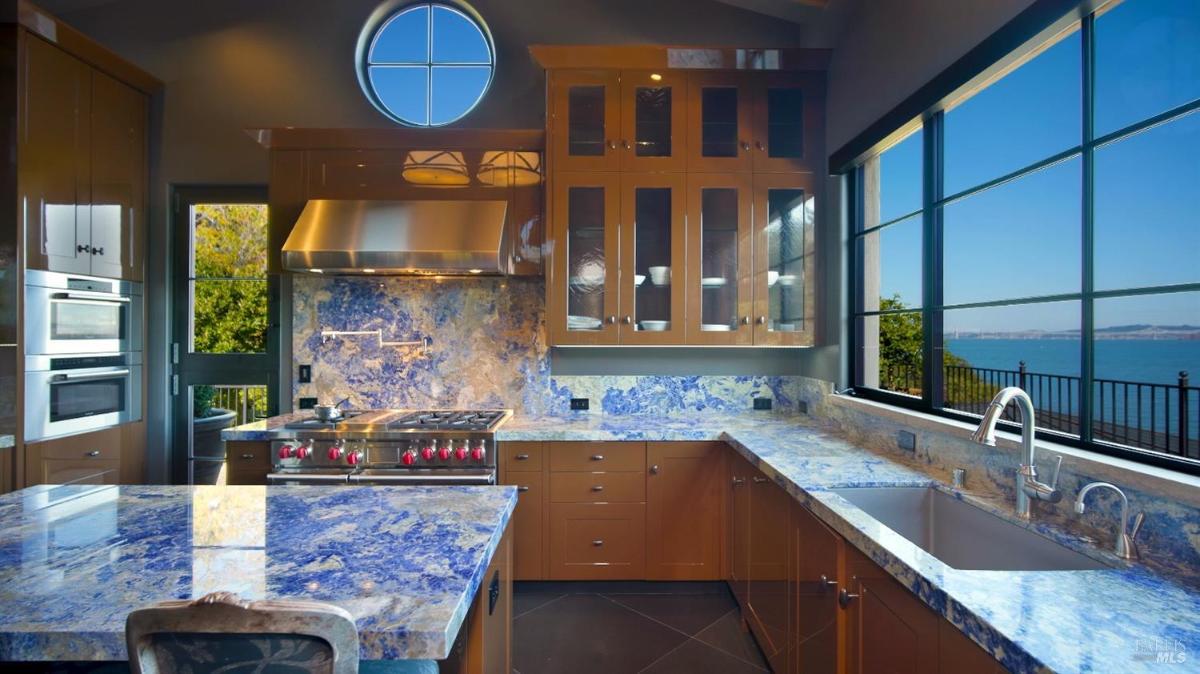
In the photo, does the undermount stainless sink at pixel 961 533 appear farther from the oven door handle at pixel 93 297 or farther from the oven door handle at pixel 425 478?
the oven door handle at pixel 93 297

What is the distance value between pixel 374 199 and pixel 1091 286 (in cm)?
A: 315

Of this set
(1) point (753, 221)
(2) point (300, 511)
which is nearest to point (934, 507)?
(1) point (753, 221)

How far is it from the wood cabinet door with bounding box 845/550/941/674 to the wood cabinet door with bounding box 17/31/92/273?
12.7 ft

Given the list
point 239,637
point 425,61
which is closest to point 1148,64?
point 239,637

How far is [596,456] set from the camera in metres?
2.79

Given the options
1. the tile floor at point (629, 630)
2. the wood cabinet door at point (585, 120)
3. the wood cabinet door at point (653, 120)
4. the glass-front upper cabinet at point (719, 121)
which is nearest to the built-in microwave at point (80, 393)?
the tile floor at point (629, 630)

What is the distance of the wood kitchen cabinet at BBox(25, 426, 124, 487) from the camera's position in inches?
107

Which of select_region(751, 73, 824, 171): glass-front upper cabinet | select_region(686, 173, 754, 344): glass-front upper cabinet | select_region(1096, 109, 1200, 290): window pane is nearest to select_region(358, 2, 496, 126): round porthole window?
select_region(686, 173, 754, 344): glass-front upper cabinet

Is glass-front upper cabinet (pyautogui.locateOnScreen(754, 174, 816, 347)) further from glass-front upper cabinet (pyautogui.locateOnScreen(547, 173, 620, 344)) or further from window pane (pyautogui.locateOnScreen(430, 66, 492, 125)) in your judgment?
window pane (pyautogui.locateOnScreen(430, 66, 492, 125))

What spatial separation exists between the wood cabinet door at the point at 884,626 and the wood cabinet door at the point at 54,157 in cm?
→ 387

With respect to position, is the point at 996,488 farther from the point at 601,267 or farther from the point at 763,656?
the point at 601,267

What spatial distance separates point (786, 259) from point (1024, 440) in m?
1.76

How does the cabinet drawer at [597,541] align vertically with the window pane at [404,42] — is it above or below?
below

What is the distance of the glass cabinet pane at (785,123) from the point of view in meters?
3.01
